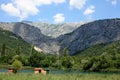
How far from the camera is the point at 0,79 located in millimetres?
53812

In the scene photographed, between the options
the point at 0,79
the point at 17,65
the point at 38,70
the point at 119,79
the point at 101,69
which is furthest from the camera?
the point at 101,69

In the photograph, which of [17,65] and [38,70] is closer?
[38,70]

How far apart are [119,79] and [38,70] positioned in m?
49.9

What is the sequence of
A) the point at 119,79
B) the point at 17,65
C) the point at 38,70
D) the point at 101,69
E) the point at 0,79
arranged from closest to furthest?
1. the point at 0,79
2. the point at 119,79
3. the point at 38,70
4. the point at 17,65
5. the point at 101,69

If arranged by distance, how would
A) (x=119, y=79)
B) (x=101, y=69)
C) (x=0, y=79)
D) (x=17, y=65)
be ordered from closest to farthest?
(x=0, y=79), (x=119, y=79), (x=17, y=65), (x=101, y=69)

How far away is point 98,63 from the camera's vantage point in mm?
199625

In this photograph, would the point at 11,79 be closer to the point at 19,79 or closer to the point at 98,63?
the point at 19,79

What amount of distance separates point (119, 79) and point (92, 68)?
136096mm

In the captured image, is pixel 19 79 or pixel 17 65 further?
pixel 17 65

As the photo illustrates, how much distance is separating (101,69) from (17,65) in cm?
9329

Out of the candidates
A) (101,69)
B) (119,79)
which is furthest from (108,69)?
(119,79)

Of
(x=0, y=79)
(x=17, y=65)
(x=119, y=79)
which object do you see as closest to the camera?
(x=0, y=79)

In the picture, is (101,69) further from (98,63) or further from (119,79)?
(119,79)

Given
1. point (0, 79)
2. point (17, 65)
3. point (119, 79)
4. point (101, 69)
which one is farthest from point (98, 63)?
point (0, 79)
